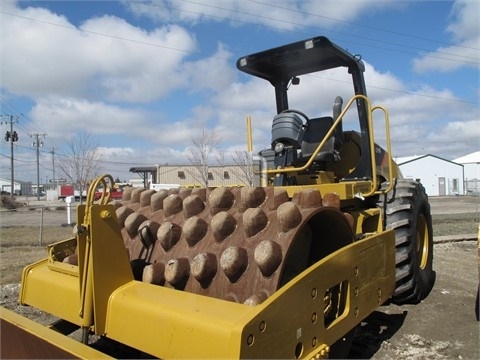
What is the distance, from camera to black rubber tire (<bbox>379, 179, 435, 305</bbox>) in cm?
480

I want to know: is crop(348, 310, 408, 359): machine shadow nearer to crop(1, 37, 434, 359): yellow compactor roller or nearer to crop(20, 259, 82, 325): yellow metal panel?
crop(1, 37, 434, 359): yellow compactor roller

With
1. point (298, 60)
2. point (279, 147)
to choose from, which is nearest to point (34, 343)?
point (279, 147)

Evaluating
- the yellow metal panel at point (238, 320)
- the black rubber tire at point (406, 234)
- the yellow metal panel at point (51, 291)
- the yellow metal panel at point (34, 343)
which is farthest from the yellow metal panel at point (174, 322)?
the black rubber tire at point (406, 234)

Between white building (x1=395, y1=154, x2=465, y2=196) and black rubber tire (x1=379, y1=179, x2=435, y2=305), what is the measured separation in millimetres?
60844

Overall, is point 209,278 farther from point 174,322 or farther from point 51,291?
point 51,291

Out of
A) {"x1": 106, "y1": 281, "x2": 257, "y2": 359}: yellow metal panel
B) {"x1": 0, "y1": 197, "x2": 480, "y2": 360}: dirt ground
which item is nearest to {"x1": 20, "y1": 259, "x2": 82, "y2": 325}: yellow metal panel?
{"x1": 106, "y1": 281, "x2": 257, "y2": 359}: yellow metal panel

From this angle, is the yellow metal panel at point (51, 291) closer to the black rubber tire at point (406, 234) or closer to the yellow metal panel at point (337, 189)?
the yellow metal panel at point (337, 189)

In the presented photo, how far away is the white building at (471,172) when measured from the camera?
61.8 meters

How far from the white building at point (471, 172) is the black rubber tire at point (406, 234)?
61.4 metres

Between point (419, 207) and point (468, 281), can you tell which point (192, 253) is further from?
point (468, 281)

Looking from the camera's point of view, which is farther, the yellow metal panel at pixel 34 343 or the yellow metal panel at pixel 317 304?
the yellow metal panel at pixel 34 343

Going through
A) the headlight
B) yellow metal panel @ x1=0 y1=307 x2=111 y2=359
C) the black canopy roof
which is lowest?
yellow metal panel @ x1=0 y1=307 x2=111 y2=359

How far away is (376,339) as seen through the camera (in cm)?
448

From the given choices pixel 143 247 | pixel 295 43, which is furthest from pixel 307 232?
pixel 295 43
